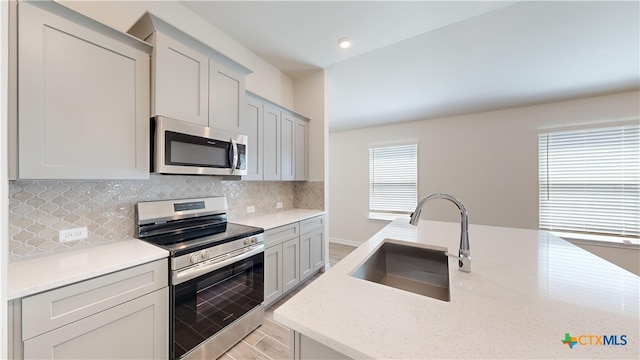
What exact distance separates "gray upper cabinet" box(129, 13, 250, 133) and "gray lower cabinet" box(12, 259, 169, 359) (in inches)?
41.5

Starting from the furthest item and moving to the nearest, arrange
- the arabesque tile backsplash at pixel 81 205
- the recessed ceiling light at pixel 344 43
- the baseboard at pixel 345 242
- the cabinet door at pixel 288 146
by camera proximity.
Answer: the baseboard at pixel 345 242 < the cabinet door at pixel 288 146 < the recessed ceiling light at pixel 344 43 < the arabesque tile backsplash at pixel 81 205

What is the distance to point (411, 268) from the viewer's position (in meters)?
1.43

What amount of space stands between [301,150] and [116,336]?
7.92ft

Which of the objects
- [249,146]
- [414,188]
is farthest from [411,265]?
[414,188]

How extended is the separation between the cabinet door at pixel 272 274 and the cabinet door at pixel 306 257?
358mm

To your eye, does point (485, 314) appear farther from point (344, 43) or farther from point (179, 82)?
point (344, 43)

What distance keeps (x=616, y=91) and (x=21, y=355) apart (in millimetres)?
5946

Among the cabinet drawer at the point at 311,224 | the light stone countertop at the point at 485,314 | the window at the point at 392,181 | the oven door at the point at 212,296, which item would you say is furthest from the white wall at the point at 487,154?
the oven door at the point at 212,296

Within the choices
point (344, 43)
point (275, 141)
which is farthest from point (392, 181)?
point (344, 43)

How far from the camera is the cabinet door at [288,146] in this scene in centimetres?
275

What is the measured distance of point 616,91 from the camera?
116 inches

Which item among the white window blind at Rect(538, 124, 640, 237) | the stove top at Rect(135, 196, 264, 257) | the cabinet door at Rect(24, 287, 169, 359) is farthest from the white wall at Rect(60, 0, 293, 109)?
the white window blind at Rect(538, 124, 640, 237)

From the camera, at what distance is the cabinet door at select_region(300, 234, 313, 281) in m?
2.56

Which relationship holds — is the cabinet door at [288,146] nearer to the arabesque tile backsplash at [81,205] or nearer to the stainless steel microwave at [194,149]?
the stainless steel microwave at [194,149]
